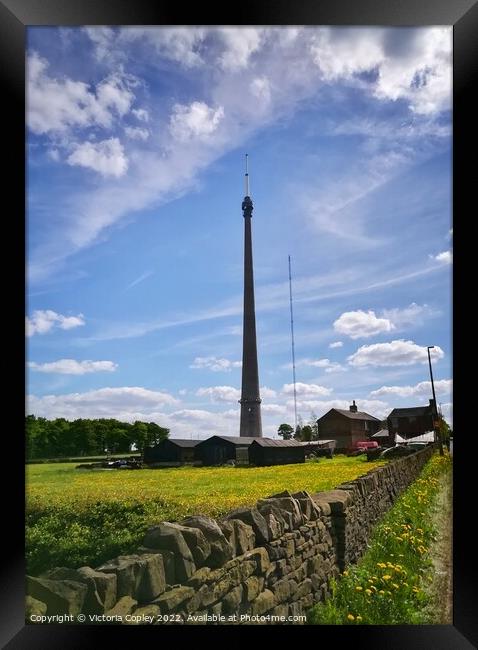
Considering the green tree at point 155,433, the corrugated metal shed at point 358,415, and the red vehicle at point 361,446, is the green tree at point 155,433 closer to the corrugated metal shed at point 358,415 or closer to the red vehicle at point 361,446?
the corrugated metal shed at point 358,415

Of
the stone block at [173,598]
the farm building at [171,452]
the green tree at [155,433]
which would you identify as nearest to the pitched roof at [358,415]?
the farm building at [171,452]

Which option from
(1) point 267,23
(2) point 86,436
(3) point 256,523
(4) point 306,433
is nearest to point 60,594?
(3) point 256,523

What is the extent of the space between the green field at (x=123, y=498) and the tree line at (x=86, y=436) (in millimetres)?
170

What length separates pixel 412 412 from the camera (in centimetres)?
522

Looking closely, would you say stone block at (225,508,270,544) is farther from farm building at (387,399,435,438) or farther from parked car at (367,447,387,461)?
parked car at (367,447,387,461)

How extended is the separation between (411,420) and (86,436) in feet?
9.96

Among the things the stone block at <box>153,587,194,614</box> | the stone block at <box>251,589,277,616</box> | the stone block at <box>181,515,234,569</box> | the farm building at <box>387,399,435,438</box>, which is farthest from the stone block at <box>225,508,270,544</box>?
the farm building at <box>387,399,435,438</box>

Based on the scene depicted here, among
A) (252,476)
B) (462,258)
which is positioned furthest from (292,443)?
(462,258)

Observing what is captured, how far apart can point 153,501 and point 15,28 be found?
3851 millimetres

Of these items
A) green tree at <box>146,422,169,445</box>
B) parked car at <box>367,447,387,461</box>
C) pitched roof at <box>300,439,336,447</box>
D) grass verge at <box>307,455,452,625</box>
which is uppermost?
green tree at <box>146,422,169,445</box>

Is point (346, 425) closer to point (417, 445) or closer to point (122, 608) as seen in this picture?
point (417, 445)

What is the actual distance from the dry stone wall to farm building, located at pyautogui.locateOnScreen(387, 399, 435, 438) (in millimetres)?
1058

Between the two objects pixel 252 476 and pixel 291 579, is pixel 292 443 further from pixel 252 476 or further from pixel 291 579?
pixel 291 579

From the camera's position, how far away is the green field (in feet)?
14.1
